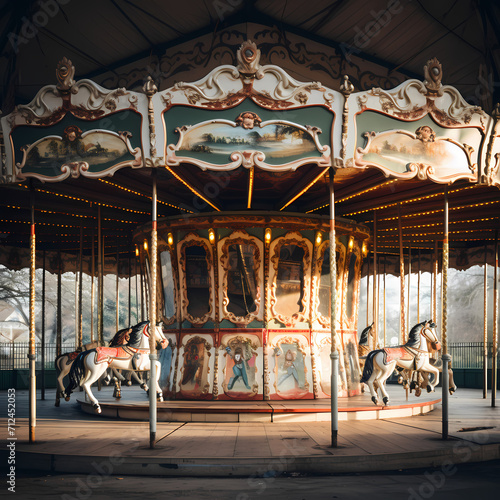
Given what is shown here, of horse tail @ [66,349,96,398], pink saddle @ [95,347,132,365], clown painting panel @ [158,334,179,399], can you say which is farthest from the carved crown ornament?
clown painting panel @ [158,334,179,399]

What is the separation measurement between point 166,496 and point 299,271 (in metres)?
7.68

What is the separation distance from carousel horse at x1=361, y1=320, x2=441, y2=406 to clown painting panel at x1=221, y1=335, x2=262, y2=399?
223cm

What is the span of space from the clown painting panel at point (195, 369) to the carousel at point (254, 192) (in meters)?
0.03

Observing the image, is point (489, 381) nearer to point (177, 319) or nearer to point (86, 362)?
point (177, 319)

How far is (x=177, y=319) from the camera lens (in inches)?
543

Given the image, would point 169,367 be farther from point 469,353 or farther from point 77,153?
point 469,353

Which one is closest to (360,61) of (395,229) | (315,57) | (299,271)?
(315,57)

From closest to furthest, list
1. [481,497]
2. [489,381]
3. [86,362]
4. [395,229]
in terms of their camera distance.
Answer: [481,497], [86,362], [395,229], [489,381]
